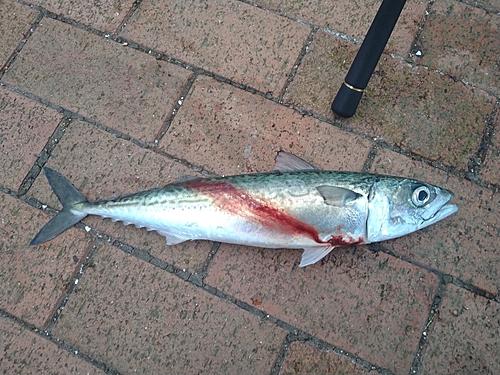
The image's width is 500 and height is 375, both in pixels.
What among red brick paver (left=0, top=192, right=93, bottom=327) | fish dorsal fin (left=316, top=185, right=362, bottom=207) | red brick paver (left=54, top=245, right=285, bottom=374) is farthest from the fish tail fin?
fish dorsal fin (left=316, top=185, right=362, bottom=207)

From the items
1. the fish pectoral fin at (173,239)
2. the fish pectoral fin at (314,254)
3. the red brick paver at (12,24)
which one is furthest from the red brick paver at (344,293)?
the red brick paver at (12,24)

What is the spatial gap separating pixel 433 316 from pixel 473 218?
0.68 m

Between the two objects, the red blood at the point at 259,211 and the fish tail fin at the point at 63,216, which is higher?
the red blood at the point at 259,211

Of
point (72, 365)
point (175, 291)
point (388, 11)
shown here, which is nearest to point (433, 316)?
point (175, 291)

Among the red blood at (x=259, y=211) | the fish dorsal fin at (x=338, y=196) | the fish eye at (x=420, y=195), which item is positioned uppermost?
the fish eye at (x=420, y=195)

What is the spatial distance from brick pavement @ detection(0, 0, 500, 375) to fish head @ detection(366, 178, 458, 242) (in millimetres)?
268

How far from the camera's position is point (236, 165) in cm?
295

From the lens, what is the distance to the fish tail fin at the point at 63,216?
109 inches

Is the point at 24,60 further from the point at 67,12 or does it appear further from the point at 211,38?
the point at 211,38

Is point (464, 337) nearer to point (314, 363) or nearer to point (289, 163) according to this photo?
point (314, 363)

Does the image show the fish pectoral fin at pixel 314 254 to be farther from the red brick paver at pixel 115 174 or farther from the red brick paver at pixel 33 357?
the red brick paver at pixel 33 357

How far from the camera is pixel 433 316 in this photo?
267 cm

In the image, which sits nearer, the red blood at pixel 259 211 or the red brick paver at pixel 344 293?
the red blood at pixel 259 211

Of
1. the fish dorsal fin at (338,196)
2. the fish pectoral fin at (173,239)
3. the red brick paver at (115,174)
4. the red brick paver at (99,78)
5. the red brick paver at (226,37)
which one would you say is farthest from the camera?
the red brick paver at (226,37)
